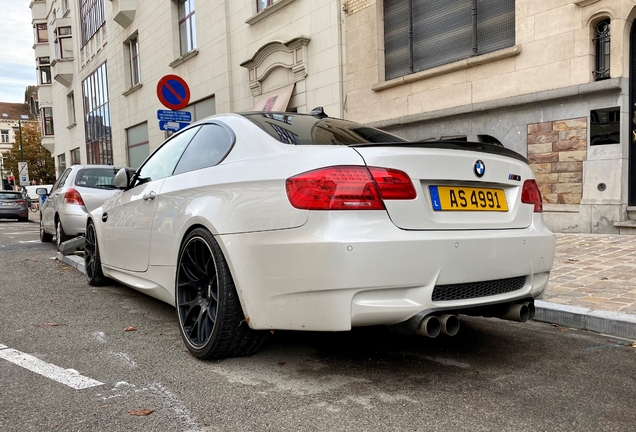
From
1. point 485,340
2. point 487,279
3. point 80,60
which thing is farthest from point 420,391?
point 80,60

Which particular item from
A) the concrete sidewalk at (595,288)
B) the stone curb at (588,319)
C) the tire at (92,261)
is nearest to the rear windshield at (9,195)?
the tire at (92,261)

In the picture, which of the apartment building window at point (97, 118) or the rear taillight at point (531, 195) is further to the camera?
the apartment building window at point (97, 118)

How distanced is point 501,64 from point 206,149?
287 inches

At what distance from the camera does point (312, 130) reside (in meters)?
3.06

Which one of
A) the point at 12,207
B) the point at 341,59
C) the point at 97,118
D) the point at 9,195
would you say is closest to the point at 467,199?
the point at 341,59

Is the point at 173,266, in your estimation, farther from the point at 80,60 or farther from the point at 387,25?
the point at 80,60

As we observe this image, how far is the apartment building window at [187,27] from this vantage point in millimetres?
18953

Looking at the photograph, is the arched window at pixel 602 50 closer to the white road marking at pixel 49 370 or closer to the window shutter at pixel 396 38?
the window shutter at pixel 396 38

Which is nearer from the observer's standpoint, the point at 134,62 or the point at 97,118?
the point at 134,62

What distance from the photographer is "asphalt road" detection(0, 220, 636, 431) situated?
2232 mm

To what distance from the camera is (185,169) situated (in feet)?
12.0

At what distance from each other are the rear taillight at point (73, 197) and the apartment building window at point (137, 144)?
14958mm

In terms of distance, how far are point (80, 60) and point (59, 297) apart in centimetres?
3232

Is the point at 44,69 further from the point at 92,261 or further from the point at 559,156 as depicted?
the point at 559,156
